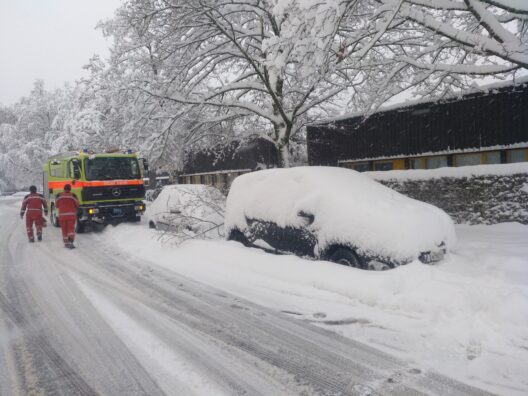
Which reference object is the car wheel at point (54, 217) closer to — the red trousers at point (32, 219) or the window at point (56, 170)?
the window at point (56, 170)

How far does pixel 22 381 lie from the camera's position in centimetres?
342

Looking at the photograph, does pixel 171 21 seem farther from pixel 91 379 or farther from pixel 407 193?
pixel 91 379

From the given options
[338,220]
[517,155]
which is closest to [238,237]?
[338,220]

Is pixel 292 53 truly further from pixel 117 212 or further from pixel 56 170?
pixel 56 170

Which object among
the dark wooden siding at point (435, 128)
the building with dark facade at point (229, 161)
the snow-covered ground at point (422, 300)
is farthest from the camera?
the building with dark facade at point (229, 161)

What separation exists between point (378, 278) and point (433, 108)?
28.3 ft

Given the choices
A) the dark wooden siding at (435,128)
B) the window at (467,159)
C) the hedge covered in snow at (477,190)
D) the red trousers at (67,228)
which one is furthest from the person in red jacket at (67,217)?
the window at (467,159)

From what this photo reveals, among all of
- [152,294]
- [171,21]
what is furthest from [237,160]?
[152,294]

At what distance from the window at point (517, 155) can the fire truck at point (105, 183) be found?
458 inches

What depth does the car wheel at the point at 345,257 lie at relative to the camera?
19.0 ft

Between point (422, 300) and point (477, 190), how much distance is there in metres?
6.64

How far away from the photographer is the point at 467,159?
11445 millimetres

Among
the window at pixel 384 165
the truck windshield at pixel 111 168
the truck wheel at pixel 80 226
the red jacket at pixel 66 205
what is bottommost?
the truck wheel at pixel 80 226

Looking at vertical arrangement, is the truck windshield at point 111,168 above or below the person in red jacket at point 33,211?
above
